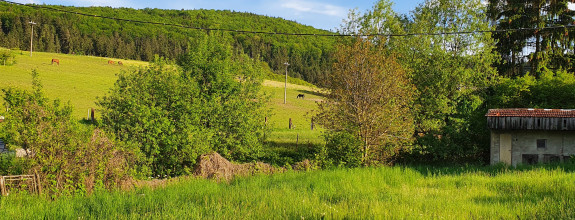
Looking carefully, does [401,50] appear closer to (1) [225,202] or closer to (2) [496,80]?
(2) [496,80]

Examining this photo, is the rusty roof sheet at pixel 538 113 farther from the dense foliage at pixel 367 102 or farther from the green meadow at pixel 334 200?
the green meadow at pixel 334 200

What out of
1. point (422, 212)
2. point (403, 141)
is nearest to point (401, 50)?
point (403, 141)

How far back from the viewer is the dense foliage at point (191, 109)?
800 inches

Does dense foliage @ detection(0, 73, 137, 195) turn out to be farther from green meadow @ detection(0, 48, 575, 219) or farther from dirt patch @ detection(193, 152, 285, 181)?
dirt patch @ detection(193, 152, 285, 181)

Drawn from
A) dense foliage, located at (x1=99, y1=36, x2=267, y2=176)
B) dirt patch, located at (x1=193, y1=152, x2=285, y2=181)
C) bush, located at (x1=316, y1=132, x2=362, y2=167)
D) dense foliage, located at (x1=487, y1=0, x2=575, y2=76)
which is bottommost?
dirt patch, located at (x1=193, y1=152, x2=285, y2=181)

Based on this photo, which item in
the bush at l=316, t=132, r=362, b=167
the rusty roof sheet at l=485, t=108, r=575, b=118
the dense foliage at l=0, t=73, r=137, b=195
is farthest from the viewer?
the rusty roof sheet at l=485, t=108, r=575, b=118

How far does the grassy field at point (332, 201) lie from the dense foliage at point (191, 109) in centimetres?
698

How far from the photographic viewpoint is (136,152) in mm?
17453

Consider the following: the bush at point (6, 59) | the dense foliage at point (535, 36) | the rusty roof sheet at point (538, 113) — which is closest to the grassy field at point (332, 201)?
the rusty roof sheet at point (538, 113)

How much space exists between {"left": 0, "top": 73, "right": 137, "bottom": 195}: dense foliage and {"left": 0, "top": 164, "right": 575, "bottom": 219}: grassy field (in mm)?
1646

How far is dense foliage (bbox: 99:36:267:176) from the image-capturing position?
20.3 m

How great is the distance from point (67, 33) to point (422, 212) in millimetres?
169103

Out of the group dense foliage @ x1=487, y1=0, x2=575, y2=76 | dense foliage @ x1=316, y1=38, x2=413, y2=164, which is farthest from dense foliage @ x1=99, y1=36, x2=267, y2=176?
A: dense foliage @ x1=487, y1=0, x2=575, y2=76

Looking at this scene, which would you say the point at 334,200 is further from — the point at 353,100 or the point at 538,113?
the point at 538,113
